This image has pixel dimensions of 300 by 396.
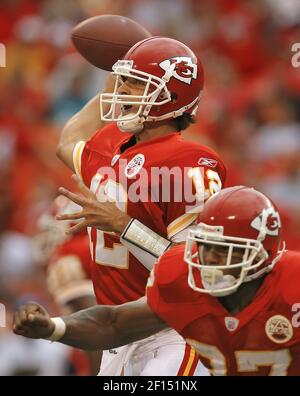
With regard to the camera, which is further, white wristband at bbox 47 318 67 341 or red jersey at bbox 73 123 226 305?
red jersey at bbox 73 123 226 305

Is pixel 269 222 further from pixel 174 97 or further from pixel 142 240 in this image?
pixel 174 97

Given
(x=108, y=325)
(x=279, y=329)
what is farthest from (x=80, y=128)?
(x=279, y=329)

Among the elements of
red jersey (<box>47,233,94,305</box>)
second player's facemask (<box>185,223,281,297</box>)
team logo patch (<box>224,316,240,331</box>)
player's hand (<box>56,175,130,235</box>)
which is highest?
player's hand (<box>56,175,130,235</box>)

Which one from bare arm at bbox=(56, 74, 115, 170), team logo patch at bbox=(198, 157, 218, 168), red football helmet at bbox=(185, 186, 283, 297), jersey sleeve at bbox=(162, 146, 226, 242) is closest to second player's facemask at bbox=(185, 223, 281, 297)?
red football helmet at bbox=(185, 186, 283, 297)

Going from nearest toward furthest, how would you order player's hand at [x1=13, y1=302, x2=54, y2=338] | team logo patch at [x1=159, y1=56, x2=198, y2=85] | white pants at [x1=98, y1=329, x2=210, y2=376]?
player's hand at [x1=13, y1=302, x2=54, y2=338] → white pants at [x1=98, y1=329, x2=210, y2=376] → team logo patch at [x1=159, y1=56, x2=198, y2=85]

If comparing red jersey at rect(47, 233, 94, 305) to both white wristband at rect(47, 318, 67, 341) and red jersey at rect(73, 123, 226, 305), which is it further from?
white wristband at rect(47, 318, 67, 341)

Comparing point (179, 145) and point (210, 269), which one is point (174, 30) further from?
point (210, 269)

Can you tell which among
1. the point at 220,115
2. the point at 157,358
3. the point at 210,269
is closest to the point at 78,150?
the point at 157,358

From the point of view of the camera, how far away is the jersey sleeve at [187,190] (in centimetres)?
404

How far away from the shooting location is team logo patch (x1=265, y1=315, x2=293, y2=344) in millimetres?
3502

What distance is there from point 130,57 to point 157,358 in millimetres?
1189

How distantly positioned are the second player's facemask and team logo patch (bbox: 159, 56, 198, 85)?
0.91 meters

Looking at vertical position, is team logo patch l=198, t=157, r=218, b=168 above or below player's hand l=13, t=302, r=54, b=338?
above

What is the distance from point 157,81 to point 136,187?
16.9 inches
